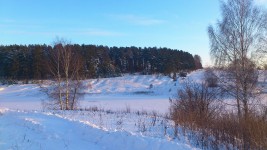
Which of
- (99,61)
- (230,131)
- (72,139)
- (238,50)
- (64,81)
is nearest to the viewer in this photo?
(72,139)

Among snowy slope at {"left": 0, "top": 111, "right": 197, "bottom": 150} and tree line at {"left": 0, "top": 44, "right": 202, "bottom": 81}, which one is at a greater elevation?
tree line at {"left": 0, "top": 44, "right": 202, "bottom": 81}

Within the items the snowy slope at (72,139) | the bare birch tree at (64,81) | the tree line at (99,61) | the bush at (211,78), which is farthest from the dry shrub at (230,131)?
the tree line at (99,61)

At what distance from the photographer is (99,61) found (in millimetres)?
83938

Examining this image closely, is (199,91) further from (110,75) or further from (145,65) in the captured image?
(145,65)

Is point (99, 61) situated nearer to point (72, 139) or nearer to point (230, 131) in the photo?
point (72, 139)

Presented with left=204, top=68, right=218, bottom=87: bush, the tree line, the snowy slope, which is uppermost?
the tree line

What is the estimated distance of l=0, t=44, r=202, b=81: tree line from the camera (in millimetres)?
68625

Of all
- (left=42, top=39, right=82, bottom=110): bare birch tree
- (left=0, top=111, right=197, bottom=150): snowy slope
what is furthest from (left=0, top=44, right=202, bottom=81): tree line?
(left=0, top=111, right=197, bottom=150): snowy slope

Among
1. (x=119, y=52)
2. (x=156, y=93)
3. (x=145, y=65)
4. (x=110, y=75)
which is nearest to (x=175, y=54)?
(x=145, y=65)

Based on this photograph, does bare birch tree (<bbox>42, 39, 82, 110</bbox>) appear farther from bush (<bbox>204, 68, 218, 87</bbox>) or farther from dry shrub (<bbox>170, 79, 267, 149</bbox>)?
dry shrub (<bbox>170, 79, 267, 149</bbox>)

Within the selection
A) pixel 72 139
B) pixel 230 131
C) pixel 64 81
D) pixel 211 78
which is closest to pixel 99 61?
pixel 64 81

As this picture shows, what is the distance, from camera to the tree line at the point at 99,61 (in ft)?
225

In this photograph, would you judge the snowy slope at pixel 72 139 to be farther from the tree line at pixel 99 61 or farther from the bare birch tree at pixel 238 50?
the tree line at pixel 99 61

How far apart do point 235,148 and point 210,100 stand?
10.1m
